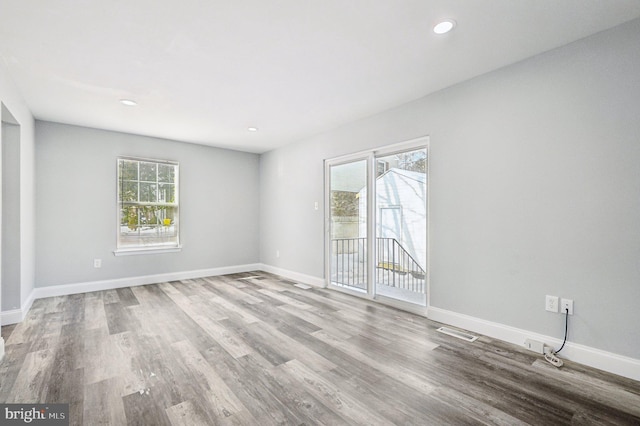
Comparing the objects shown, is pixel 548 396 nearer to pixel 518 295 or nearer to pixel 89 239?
pixel 518 295

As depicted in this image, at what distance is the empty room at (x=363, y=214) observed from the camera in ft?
6.29

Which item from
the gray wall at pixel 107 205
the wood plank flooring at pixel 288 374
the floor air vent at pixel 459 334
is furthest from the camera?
the gray wall at pixel 107 205

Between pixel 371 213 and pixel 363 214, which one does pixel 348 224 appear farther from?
pixel 371 213

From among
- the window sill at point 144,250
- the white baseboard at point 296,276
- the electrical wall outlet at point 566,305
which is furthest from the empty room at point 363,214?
the white baseboard at point 296,276

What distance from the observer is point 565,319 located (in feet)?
7.75

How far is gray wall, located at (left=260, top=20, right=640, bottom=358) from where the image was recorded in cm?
213

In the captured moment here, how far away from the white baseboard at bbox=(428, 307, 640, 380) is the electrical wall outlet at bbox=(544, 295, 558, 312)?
0.77ft

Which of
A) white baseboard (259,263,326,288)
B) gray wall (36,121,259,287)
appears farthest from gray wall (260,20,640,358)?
gray wall (36,121,259,287)

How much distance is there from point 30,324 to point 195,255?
2503 millimetres

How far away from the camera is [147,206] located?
5.00 meters

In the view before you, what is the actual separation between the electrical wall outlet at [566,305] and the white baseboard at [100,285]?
5.13 meters

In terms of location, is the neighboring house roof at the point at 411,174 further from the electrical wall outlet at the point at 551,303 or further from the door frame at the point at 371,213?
the electrical wall outlet at the point at 551,303

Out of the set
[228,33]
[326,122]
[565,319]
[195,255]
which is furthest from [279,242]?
[565,319]

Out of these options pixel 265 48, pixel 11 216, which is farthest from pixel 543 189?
pixel 11 216
